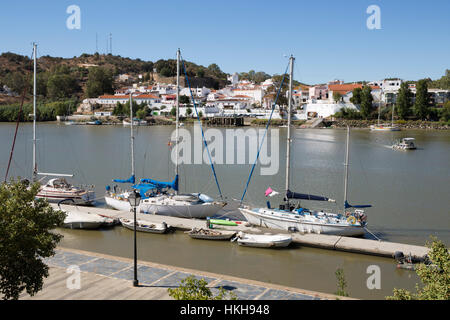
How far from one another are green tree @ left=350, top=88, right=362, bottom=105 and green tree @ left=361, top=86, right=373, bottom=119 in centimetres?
137

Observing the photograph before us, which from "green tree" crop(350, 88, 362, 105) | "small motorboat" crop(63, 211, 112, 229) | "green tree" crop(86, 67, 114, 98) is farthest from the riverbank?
"green tree" crop(86, 67, 114, 98)

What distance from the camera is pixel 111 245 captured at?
1472 centimetres

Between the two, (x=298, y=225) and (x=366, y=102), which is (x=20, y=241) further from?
(x=366, y=102)

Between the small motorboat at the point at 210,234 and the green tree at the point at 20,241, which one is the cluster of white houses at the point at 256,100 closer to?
the small motorboat at the point at 210,234

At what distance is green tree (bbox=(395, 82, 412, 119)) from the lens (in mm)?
74250

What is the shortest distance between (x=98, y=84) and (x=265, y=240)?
10830 centimetres

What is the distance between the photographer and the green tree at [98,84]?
368 feet

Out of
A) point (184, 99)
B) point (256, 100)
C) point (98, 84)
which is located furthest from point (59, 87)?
point (256, 100)

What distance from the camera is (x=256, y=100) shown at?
10069 centimetres

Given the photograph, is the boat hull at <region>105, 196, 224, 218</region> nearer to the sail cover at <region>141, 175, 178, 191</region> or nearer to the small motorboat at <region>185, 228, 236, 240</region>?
the sail cover at <region>141, 175, 178, 191</region>

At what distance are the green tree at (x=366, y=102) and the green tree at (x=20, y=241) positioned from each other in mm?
76363

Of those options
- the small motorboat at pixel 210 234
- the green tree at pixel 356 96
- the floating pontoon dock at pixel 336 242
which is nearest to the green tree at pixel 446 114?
the green tree at pixel 356 96

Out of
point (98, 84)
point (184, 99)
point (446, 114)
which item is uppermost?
point (98, 84)
